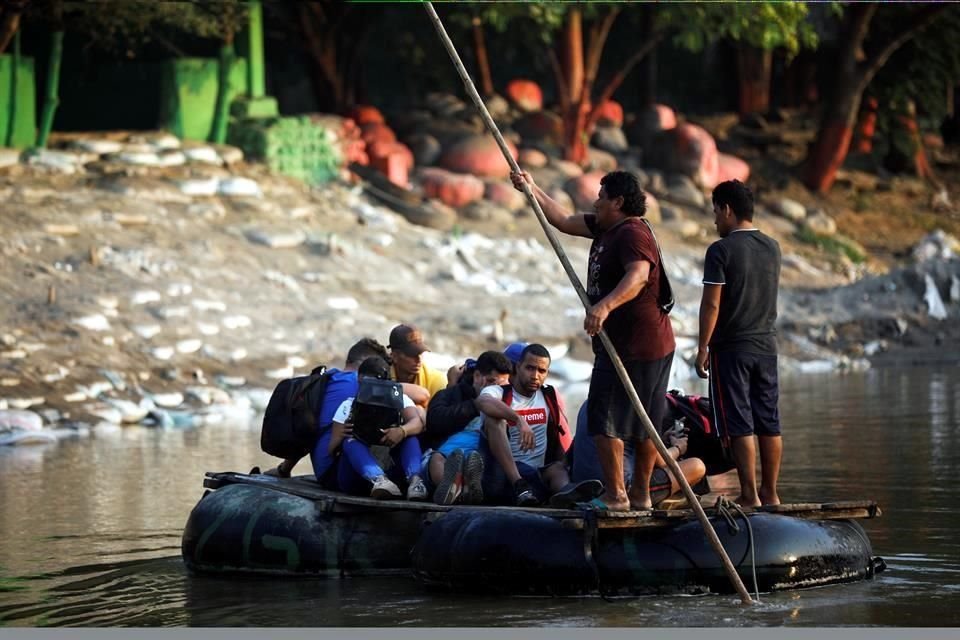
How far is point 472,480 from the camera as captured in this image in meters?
8.94

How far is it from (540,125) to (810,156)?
5373mm

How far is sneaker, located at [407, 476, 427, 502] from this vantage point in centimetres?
903

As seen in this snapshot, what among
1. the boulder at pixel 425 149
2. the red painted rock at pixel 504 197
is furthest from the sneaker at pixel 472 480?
the boulder at pixel 425 149

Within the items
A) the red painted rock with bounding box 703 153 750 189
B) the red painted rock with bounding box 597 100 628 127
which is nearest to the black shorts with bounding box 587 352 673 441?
the red painted rock with bounding box 703 153 750 189

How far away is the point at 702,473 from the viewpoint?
8.91 m

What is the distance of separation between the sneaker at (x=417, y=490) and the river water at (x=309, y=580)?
43cm

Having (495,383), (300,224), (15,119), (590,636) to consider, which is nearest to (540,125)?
(300,224)

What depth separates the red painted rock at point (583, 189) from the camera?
26.8m

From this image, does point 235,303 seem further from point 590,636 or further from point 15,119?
point 590,636

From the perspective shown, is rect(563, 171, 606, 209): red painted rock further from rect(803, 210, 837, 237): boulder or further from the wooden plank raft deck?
the wooden plank raft deck

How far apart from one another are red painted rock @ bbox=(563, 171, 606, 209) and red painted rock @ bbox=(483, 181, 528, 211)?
945mm

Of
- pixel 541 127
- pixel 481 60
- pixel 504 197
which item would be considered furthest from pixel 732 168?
pixel 504 197

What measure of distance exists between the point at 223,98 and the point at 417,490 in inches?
656

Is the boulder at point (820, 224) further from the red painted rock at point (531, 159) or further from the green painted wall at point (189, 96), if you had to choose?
the green painted wall at point (189, 96)
